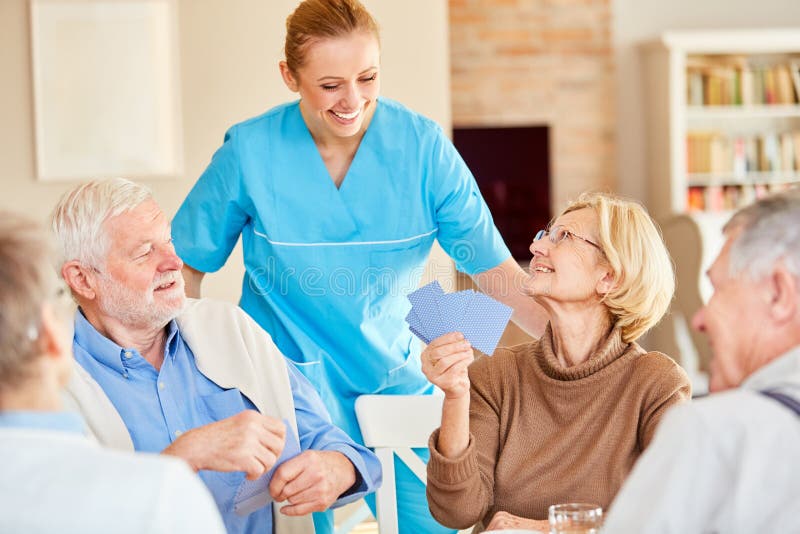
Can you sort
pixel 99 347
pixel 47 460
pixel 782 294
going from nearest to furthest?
pixel 47 460, pixel 782 294, pixel 99 347

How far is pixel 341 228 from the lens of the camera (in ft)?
7.97

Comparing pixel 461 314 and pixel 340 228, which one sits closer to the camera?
pixel 461 314

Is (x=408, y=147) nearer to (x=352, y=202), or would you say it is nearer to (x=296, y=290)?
(x=352, y=202)

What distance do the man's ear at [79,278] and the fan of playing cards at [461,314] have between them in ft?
1.95

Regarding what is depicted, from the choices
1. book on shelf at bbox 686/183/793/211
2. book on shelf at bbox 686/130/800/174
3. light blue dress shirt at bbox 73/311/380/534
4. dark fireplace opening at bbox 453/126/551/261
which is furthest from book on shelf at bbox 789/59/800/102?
light blue dress shirt at bbox 73/311/380/534

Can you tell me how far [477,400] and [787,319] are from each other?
0.83 meters

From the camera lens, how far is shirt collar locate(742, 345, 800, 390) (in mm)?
1099

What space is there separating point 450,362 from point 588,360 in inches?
13.5

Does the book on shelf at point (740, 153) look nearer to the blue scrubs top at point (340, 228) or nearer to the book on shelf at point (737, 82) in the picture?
the book on shelf at point (737, 82)

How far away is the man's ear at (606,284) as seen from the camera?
1.91 metres

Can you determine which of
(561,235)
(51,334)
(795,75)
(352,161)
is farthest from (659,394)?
(795,75)

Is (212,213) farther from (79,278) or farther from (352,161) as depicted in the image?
(79,278)

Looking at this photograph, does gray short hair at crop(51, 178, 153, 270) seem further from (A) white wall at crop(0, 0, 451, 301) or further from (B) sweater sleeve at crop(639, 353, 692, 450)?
(A) white wall at crop(0, 0, 451, 301)

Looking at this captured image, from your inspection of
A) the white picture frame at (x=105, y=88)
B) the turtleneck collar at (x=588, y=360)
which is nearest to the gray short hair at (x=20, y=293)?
the turtleneck collar at (x=588, y=360)
